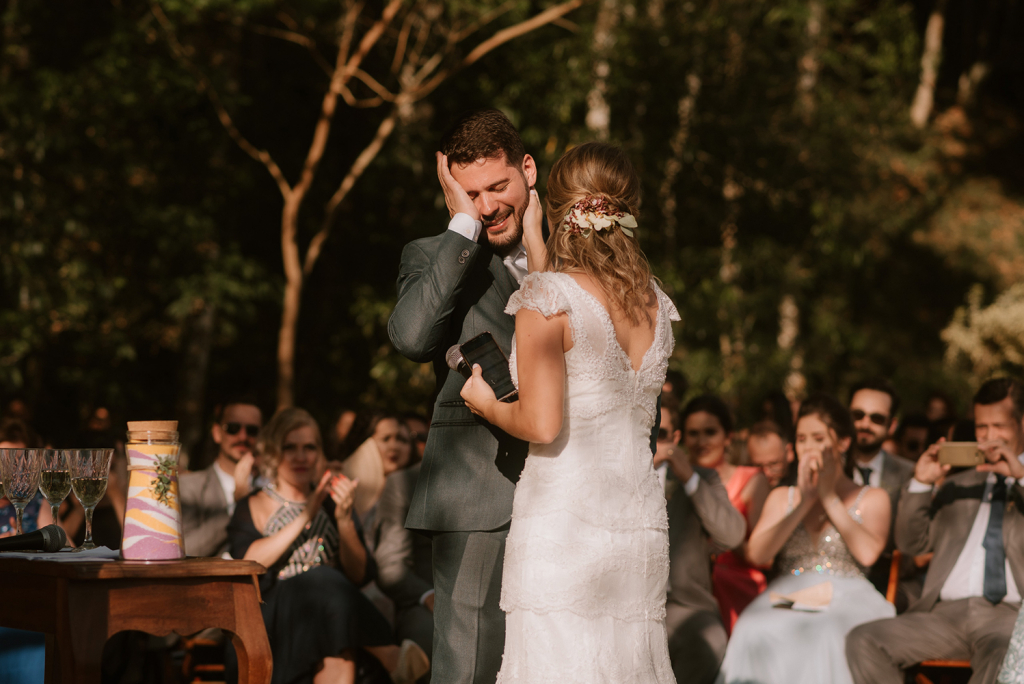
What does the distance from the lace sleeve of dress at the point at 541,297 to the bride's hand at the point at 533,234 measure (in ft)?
0.84

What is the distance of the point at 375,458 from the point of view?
18.6ft

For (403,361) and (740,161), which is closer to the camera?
(403,361)

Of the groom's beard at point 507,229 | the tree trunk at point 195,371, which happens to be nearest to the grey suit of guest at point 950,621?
the groom's beard at point 507,229

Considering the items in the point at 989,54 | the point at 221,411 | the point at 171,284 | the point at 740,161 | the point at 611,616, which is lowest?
the point at 611,616

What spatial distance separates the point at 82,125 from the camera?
29.9ft

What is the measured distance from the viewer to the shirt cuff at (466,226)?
2.58 metres

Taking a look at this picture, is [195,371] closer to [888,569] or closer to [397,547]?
[397,547]

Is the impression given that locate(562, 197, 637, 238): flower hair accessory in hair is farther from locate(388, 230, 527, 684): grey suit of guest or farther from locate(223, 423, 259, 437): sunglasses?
locate(223, 423, 259, 437): sunglasses

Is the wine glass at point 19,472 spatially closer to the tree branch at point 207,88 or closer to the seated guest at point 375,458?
the seated guest at point 375,458

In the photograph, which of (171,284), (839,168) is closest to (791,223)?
(839,168)

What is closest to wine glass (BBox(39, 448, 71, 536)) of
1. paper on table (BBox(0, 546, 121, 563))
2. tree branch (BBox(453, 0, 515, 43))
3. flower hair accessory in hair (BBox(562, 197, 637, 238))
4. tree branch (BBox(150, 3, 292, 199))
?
paper on table (BBox(0, 546, 121, 563))

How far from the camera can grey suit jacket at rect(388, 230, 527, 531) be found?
252cm

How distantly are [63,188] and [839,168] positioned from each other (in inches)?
353

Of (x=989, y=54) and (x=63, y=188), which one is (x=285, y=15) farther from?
(x=989, y=54)
